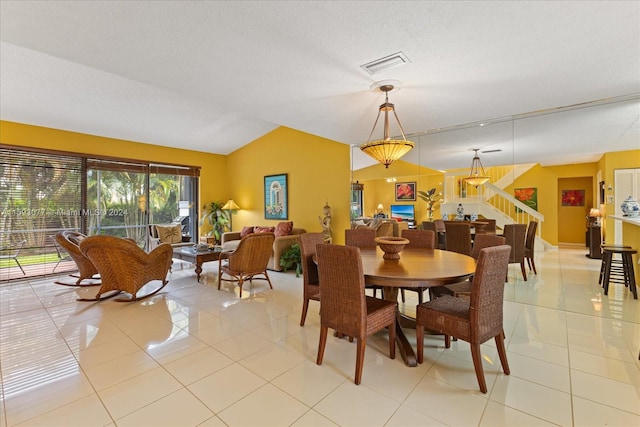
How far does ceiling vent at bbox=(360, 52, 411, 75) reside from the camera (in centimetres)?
246

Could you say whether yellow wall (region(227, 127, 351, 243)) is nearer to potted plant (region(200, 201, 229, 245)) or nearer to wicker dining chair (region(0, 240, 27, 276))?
potted plant (region(200, 201, 229, 245))

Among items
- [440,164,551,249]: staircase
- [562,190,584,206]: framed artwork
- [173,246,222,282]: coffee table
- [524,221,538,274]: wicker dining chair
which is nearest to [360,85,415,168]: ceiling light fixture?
[440,164,551,249]: staircase

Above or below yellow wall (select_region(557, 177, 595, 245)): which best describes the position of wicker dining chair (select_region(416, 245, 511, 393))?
below

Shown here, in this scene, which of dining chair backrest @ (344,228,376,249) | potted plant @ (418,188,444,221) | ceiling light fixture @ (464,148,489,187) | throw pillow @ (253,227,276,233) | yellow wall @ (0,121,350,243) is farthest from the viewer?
throw pillow @ (253,227,276,233)

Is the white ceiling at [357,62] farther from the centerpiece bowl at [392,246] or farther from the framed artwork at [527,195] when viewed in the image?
the centerpiece bowl at [392,246]

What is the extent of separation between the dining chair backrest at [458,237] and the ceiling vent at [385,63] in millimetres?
2510

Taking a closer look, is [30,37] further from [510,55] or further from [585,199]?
[585,199]

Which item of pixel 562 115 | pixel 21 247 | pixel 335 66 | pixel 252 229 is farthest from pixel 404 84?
pixel 21 247

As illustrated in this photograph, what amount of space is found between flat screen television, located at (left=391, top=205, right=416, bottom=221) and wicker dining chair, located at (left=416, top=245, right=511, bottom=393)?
9.45 feet

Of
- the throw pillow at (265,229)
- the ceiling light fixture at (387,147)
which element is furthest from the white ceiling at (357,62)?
the throw pillow at (265,229)

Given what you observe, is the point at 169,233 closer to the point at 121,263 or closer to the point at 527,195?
the point at 121,263

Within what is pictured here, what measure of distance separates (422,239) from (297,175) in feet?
12.3

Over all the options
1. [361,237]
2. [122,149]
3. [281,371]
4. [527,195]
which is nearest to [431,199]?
[527,195]

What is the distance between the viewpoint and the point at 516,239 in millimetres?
4039
